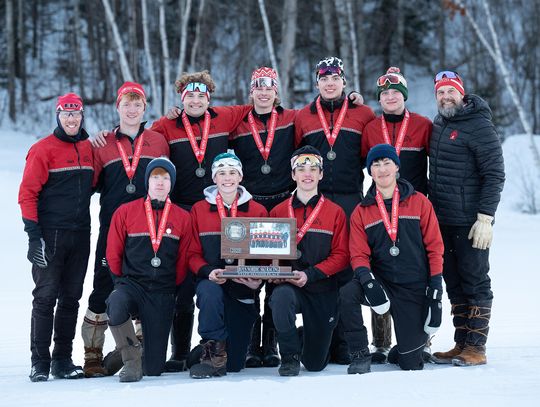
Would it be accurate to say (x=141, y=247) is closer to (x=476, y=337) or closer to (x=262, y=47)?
(x=476, y=337)

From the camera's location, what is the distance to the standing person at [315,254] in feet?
20.3

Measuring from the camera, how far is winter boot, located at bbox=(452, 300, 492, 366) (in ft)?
20.2

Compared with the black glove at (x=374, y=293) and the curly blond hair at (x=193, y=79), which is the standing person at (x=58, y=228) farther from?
the black glove at (x=374, y=293)

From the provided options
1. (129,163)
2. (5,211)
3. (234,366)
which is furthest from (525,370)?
(5,211)

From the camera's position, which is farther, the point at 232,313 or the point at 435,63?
the point at 435,63

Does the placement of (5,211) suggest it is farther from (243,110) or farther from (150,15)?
(150,15)

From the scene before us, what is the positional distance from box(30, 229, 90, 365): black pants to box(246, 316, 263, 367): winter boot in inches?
60.2

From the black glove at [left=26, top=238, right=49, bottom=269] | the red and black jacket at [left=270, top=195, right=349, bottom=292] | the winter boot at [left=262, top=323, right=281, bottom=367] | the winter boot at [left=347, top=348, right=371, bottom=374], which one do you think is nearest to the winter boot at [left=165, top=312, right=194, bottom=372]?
the winter boot at [left=262, top=323, right=281, bottom=367]

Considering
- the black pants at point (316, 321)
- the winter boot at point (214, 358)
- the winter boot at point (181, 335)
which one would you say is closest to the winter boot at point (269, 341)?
the black pants at point (316, 321)

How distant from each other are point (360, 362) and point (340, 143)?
2.01 meters

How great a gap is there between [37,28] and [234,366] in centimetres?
2541

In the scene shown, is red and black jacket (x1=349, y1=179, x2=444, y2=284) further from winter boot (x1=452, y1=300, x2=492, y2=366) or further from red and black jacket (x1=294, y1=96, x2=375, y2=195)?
red and black jacket (x1=294, y1=96, x2=375, y2=195)

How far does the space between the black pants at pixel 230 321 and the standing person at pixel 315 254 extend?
420 millimetres

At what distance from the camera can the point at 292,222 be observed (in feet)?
19.7
